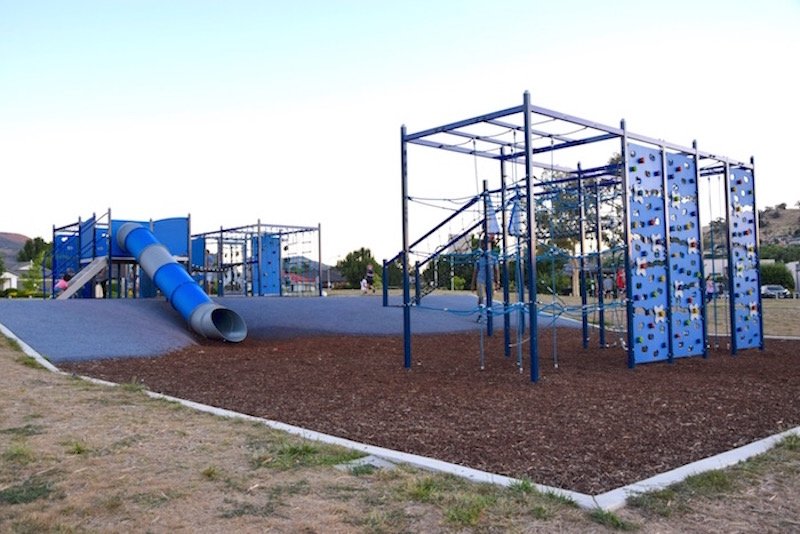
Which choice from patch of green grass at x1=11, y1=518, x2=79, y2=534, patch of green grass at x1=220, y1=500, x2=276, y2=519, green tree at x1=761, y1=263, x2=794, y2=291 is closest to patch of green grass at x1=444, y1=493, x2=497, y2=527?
patch of green grass at x1=220, y1=500, x2=276, y2=519

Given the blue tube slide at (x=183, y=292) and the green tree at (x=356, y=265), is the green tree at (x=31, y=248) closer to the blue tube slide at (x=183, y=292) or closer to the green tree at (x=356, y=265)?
the green tree at (x=356, y=265)

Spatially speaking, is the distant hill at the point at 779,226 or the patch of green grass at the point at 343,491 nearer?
the patch of green grass at the point at 343,491

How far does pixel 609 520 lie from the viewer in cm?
410

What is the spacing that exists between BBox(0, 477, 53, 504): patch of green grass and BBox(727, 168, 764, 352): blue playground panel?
13.2m

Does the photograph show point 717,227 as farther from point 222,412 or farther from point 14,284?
point 14,284

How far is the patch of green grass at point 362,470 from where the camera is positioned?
5.10 metres

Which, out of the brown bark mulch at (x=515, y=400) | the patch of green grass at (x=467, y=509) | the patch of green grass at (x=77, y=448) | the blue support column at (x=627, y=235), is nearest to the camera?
the patch of green grass at (x=467, y=509)

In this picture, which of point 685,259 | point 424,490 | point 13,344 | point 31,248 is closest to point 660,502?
point 424,490

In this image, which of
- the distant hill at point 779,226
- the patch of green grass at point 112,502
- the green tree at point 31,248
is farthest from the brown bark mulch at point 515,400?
the distant hill at point 779,226

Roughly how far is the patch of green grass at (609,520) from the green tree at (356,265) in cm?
5602

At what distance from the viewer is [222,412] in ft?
24.9

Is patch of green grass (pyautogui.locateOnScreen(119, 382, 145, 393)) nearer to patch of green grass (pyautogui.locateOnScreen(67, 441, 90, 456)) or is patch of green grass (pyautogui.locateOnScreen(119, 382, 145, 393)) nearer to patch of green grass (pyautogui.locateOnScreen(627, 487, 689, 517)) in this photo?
patch of green grass (pyautogui.locateOnScreen(67, 441, 90, 456))

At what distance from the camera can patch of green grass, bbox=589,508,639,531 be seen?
4008 mm

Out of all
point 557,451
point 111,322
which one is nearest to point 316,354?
point 111,322
